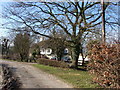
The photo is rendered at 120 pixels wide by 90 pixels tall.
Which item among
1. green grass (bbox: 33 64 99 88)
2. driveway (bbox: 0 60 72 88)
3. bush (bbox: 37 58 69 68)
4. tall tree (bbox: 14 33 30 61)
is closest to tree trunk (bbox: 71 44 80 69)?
bush (bbox: 37 58 69 68)

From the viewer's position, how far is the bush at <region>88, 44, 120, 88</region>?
5.44 m

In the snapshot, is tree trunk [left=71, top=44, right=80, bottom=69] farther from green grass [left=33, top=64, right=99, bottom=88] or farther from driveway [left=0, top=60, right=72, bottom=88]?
driveway [left=0, top=60, right=72, bottom=88]

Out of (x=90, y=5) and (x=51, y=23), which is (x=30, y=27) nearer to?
(x=51, y=23)

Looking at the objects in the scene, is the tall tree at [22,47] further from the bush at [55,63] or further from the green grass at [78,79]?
the green grass at [78,79]

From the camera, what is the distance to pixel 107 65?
5648mm

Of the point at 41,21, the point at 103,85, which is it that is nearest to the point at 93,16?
the point at 41,21

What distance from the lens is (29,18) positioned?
13.4 metres

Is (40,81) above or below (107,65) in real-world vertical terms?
below

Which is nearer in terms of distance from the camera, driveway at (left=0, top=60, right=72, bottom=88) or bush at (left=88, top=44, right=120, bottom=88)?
bush at (left=88, top=44, right=120, bottom=88)

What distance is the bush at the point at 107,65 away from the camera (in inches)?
214

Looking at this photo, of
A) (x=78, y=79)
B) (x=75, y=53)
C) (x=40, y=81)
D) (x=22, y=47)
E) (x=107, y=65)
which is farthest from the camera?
(x=22, y=47)

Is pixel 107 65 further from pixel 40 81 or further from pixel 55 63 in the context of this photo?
pixel 55 63

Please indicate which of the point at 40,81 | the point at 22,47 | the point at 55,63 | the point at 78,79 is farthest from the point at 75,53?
the point at 22,47

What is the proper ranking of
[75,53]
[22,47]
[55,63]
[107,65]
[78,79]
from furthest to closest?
1. [22,47]
2. [55,63]
3. [75,53]
4. [78,79]
5. [107,65]
